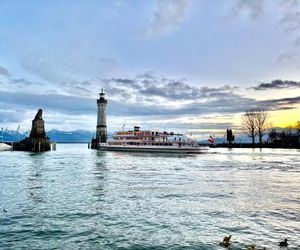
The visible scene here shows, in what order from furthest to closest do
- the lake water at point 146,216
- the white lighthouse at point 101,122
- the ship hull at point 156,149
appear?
the white lighthouse at point 101,122 → the ship hull at point 156,149 → the lake water at point 146,216

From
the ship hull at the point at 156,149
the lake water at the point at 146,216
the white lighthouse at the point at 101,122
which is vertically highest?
the white lighthouse at the point at 101,122

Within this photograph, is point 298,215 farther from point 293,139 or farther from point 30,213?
point 293,139

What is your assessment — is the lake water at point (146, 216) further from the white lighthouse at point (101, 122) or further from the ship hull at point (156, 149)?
the white lighthouse at point (101, 122)

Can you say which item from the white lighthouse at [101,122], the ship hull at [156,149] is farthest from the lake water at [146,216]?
the white lighthouse at [101,122]

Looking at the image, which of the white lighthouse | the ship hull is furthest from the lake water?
the white lighthouse

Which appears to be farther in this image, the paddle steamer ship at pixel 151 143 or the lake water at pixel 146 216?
the paddle steamer ship at pixel 151 143

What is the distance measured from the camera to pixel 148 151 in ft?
388

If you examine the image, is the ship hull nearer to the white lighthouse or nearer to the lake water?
the white lighthouse

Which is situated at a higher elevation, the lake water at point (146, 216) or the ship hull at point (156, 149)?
the ship hull at point (156, 149)

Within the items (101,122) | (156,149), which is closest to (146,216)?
(156,149)

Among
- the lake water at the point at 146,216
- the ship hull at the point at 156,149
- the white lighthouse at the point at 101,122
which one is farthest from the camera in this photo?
the white lighthouse at the point at 101,122

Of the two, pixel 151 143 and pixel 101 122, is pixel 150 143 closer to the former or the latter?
pixel 151 143

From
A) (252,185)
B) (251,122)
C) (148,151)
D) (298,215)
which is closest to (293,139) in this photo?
(251,122)

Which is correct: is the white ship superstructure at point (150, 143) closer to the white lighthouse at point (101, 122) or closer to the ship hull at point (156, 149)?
the ship hull at point (156, 149)
